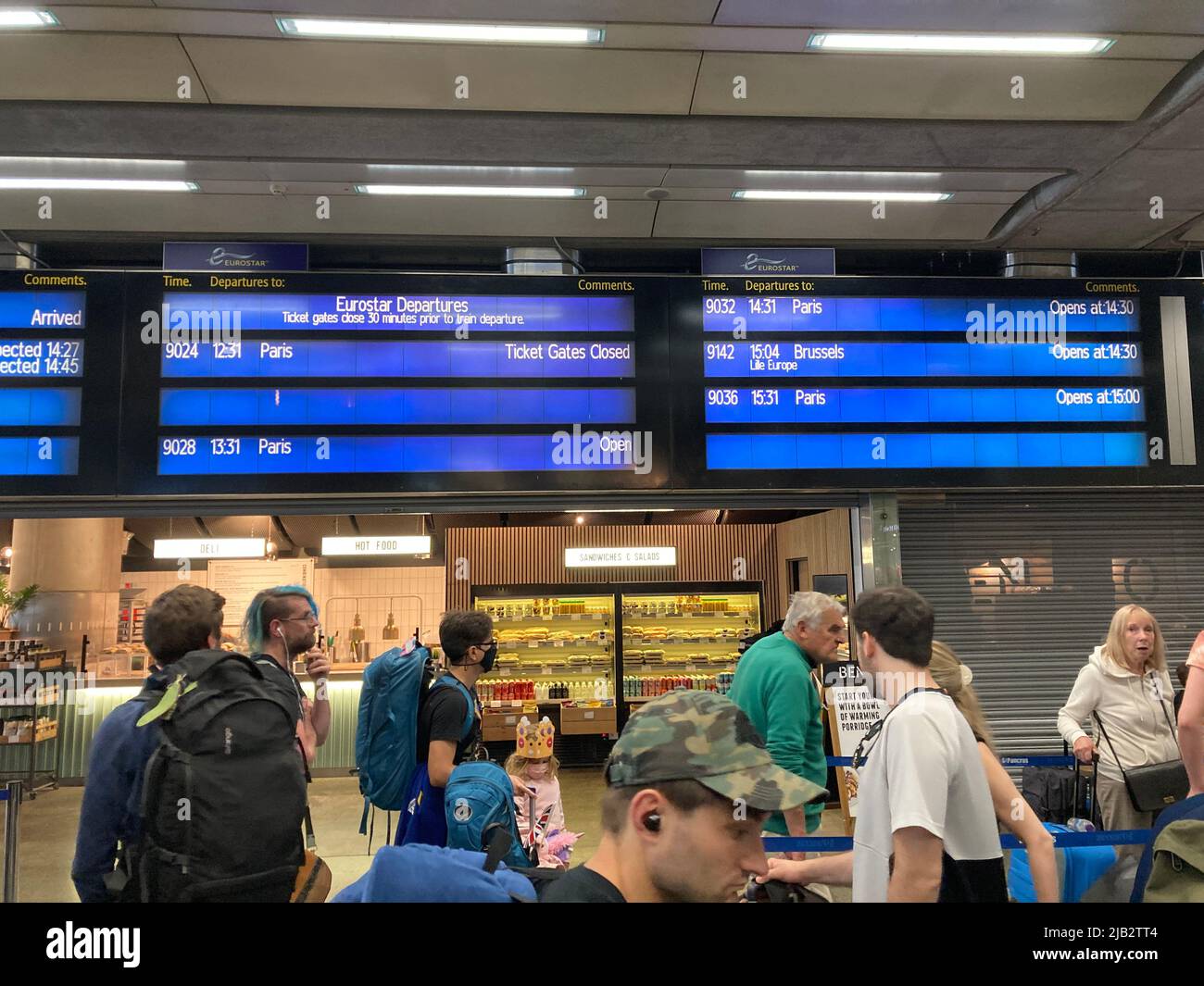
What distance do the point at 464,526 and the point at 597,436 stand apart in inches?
241

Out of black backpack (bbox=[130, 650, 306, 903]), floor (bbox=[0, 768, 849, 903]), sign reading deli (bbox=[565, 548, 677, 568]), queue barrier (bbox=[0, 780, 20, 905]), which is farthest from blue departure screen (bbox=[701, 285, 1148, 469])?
sign reading deli (bbox=[565, 548, 677, 568])

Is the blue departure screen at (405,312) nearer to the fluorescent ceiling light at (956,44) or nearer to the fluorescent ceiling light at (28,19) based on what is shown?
the fluorescent ceiling light at (28,19)

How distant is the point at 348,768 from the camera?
9.56 m

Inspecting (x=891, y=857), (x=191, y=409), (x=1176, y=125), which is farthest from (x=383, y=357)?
(x=1176, y=125)

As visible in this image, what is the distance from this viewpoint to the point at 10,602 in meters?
9.51

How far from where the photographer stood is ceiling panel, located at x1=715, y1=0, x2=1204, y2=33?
3.38m

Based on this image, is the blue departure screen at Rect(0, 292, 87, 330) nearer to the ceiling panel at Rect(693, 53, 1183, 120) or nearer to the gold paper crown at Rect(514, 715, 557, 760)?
the gold paper crown at Rect(514, 715, 557, 760)

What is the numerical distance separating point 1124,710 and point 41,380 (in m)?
5.99

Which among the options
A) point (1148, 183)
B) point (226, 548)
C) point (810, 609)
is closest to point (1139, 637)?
point (810, 609)

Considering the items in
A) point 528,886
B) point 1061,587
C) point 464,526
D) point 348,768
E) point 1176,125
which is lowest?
point 348,768

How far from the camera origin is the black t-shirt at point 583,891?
124cm

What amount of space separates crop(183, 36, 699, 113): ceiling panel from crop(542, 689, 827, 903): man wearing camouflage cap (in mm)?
3323

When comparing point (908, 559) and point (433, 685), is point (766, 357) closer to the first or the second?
point (908, 559)
